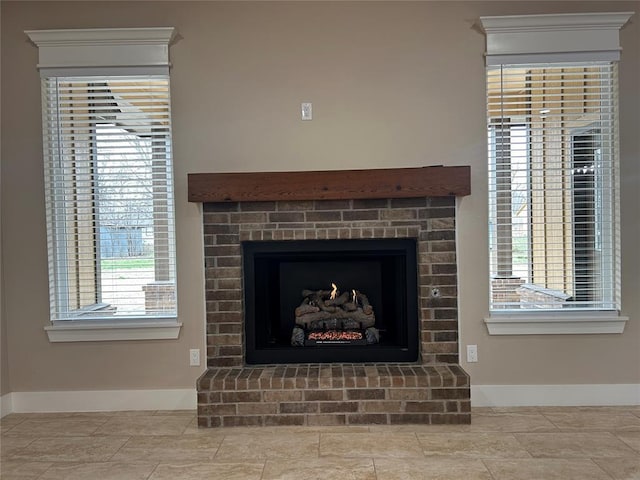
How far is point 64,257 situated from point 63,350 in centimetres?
62

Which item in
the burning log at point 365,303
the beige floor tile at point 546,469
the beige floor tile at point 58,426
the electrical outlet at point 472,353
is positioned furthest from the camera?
the burning log at point 365,303

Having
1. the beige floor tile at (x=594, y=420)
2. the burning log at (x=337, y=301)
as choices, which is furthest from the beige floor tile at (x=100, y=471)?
the beige floor tile at (x=594, y=420)

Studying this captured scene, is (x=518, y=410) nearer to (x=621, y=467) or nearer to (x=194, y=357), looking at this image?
(x=621, y=467)

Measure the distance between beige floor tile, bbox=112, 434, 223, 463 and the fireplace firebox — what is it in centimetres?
61

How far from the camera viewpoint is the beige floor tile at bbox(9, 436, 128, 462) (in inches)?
96.3

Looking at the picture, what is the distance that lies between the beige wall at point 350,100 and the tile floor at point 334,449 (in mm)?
392

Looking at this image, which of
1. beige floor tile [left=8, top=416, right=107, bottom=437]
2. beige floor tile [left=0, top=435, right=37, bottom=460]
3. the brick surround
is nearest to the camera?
beige floor tile [left=0, top=435, right=37, bottom=460]

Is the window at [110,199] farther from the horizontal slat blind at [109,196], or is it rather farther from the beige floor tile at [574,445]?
the beige floor tile at [574,445]

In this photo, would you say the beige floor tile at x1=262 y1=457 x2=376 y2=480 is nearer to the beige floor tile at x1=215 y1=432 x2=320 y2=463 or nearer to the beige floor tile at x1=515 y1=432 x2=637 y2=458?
the beige floor tile at x1=215 y1=432 x2=320 y2=463

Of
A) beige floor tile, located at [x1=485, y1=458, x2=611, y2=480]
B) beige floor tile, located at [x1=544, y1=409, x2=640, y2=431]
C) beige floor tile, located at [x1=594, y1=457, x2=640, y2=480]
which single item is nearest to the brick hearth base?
beige floor tile, located at [x1=485, y1=458, x2=611, y2=480]

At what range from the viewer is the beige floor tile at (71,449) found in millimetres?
2445

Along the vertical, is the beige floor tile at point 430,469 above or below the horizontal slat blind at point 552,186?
below

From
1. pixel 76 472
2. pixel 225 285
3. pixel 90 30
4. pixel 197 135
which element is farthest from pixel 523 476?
pixel 90 30

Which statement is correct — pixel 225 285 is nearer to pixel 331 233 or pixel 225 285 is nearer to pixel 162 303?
pixel 162 303
